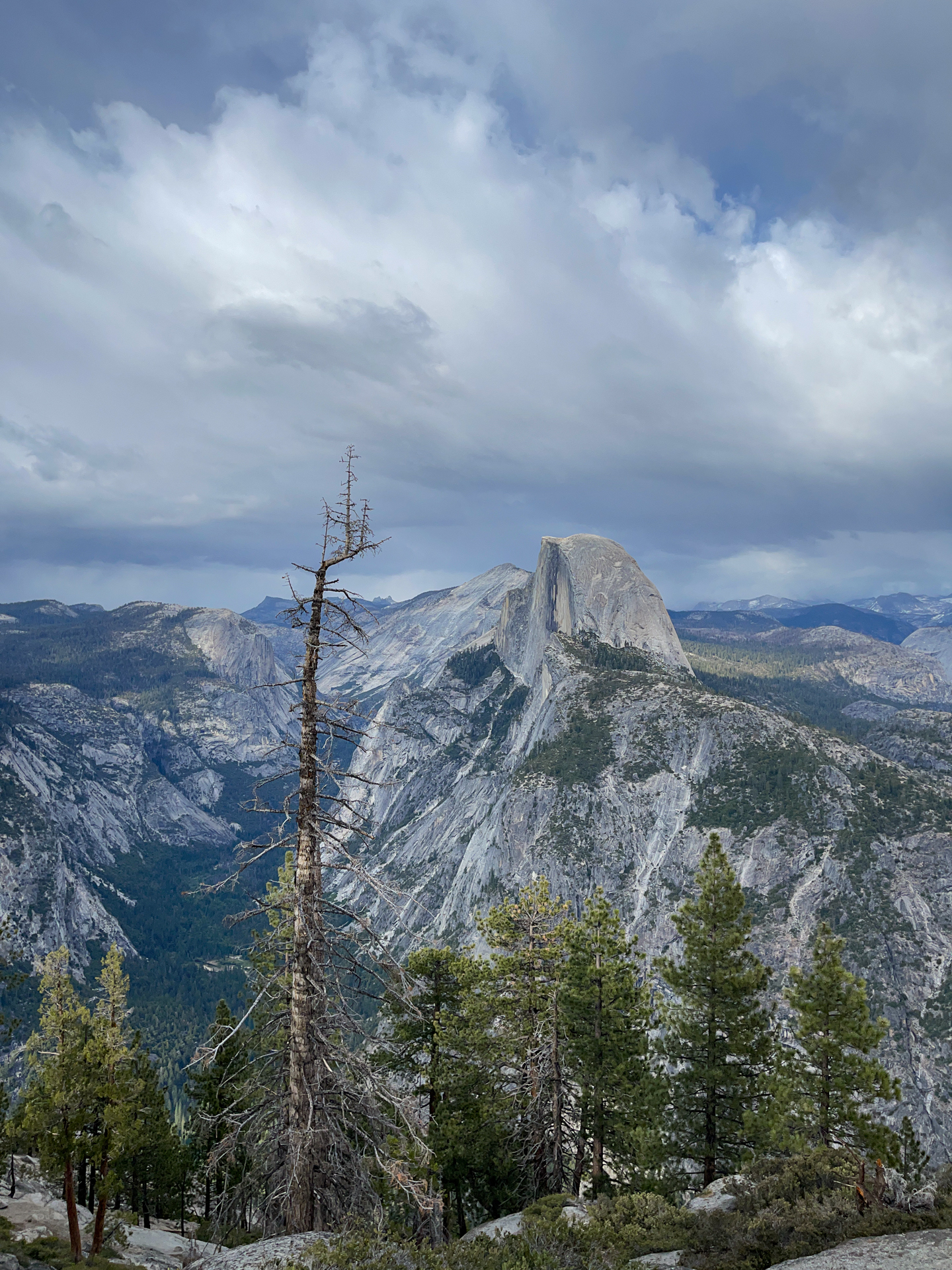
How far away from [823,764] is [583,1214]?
127 meters

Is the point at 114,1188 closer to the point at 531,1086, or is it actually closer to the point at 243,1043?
the point at 243,1043

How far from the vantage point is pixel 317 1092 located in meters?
13.4

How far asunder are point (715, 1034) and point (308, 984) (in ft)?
66.3

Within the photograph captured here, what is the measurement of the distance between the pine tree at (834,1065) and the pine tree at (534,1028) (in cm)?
818

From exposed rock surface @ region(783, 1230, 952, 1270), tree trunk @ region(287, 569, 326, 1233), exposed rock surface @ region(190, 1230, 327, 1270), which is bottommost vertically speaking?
exposed rock surface @ region(190, 1230, 327, 1270)

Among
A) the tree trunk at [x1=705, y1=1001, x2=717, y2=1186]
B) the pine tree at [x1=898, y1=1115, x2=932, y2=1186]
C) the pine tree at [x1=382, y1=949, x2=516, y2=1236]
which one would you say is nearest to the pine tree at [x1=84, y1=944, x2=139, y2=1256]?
the pine tree at [x1=382, y1=949, x2=516, y2=1236]

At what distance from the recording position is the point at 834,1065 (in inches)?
886

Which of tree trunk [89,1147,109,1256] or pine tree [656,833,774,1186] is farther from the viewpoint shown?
pine tree [656,833,774,1186]

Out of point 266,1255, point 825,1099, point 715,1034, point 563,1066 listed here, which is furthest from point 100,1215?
point 825,1099

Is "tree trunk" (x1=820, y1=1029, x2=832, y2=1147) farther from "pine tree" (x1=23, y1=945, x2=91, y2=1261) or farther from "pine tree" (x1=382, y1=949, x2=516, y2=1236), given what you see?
"pine tree" (x1=23, y1=945, x2=91, y2=1261)

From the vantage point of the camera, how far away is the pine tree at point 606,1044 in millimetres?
24172

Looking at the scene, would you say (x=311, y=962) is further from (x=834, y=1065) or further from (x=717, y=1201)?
(x=834, y=1065)

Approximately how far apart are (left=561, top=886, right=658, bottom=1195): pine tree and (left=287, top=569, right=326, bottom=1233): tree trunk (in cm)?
1320

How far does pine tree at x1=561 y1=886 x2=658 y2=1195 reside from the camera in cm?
2417
